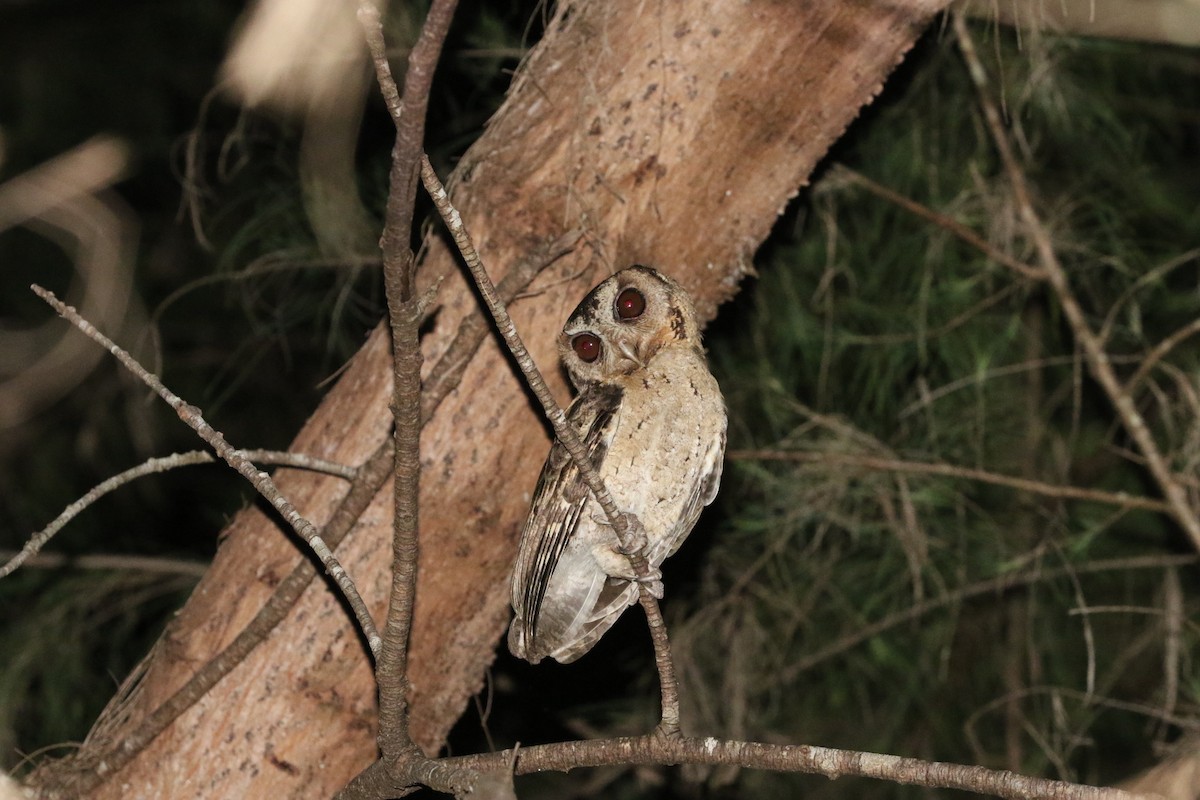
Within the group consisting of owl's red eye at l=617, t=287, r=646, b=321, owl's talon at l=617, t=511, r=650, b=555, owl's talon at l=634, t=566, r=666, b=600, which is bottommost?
owl's talon at l=634, t=566, r=666, b=600

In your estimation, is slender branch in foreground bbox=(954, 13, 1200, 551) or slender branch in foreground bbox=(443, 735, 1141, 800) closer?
slender branch in foreground bbox=(443, 735, 1141, 800)

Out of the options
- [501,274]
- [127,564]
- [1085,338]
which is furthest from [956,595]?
[127,564]

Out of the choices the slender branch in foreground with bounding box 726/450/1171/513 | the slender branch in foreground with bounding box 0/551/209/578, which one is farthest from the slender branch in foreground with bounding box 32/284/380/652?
the slender branch in foreground with bounding box 0/551/209/578

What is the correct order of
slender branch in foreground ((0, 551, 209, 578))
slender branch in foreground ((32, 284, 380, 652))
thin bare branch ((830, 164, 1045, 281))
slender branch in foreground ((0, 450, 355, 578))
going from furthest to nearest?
slender branch in foreground ((0, 551, 209, 578))
thin bare branch ((830, 164, 1045, 281))
slender branch in foreground ((0, 450, 355, 578))
slender branch in foreground ((32, 284, 380, 652))

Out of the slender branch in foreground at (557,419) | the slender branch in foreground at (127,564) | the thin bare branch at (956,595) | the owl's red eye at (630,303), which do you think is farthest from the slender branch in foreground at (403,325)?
the thin bare branch at (956,595)

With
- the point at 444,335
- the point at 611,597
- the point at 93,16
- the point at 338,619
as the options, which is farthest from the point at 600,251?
the point at 93,16

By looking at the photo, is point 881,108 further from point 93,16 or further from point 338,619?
point 93,16

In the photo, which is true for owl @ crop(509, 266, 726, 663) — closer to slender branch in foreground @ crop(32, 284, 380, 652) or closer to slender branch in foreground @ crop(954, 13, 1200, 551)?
slender branch in foreground @ crop(32, 284, 380, 652)
